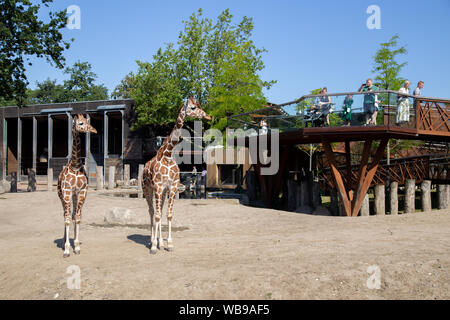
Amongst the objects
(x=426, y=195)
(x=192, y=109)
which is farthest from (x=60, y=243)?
(x=426, y=195)

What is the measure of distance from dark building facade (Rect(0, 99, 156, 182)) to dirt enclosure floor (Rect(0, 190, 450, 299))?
2416 centimetres

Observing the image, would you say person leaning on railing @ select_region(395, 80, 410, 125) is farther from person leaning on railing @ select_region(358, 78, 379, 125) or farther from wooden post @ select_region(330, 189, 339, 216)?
wooden post @ select_region(330, 189, 339, 216)

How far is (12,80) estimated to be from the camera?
22.3 meters

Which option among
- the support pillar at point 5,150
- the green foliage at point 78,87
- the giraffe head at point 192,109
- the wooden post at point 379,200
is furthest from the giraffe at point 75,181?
the green foliage at point 78,87

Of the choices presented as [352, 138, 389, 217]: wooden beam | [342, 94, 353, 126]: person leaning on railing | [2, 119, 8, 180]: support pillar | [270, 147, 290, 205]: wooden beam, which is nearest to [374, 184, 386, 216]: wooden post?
[352, 138, 389, 217]: wooden beam

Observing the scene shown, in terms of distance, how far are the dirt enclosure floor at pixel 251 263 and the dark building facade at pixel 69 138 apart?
79.3 ft

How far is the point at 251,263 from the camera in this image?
7.14 metres

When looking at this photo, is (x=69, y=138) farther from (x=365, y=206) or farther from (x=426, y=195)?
(x=426, y=195)

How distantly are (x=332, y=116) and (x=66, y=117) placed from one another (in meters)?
30.7

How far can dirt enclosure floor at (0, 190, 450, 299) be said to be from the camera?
5.90 m

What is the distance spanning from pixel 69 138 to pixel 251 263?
36067mm

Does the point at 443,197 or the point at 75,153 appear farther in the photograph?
the point at 443,197
